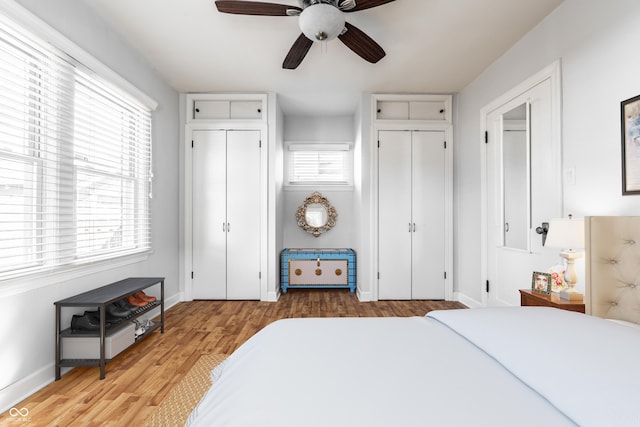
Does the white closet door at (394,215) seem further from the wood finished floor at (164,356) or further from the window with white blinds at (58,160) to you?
the window with white blinds at (58,160)

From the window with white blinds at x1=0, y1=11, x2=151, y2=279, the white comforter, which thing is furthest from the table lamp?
the window with white blinds at x1=0, y1=11, x2=151, y2=279

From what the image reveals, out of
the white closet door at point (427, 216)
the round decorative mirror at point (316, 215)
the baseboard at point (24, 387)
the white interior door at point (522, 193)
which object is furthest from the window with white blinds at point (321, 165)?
the baseboard at point (24, 387)

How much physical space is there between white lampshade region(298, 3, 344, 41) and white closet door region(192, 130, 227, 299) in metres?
2.17

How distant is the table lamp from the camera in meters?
1.93

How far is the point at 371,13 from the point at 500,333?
2.33m

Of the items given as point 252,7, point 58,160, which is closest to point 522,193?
point 252,7

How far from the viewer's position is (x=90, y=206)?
2.44 meters

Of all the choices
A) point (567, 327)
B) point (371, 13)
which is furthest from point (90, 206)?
point (567, 327)

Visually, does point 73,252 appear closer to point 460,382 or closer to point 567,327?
point 460,382

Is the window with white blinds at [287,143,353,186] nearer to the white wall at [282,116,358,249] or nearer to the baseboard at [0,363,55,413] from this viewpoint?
the white wall at [282,116,358,249]

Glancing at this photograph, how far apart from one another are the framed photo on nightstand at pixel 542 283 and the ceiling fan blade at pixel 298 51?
235 cm

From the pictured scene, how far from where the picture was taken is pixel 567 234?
6.44 feet

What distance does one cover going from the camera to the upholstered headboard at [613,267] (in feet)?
5.46

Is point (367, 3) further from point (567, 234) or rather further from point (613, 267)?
point (613, 267)
